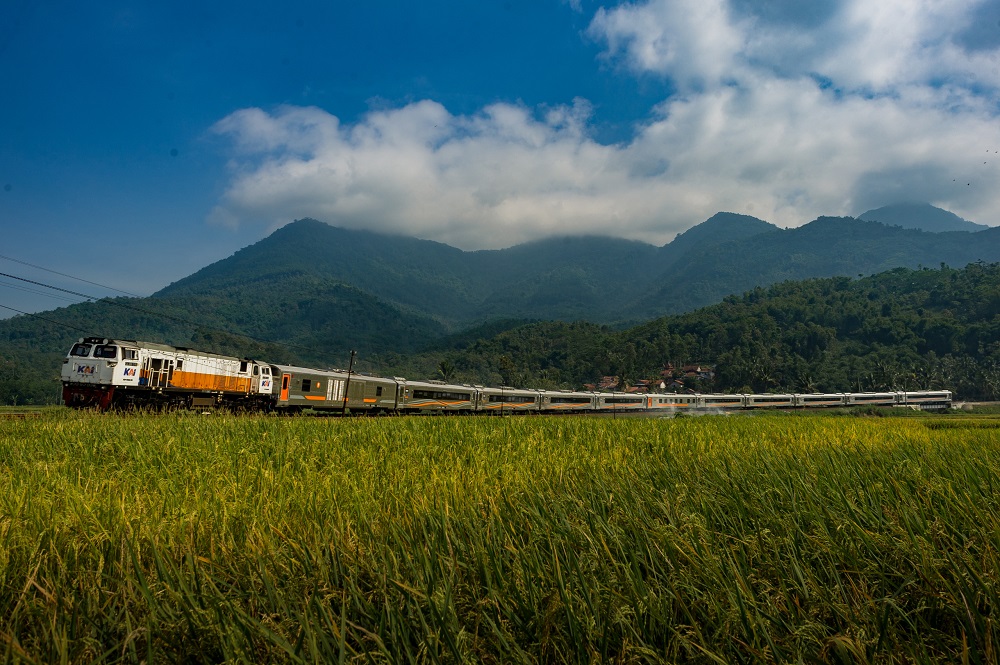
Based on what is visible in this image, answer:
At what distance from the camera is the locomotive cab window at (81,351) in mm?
22453

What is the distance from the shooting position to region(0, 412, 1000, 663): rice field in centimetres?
203

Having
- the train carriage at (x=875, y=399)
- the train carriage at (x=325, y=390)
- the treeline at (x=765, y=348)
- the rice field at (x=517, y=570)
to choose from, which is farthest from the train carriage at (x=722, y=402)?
the rice field at (x=517, y=570)

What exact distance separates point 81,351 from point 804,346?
15105 cm

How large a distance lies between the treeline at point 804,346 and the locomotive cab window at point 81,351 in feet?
256

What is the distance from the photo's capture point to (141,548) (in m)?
3.39

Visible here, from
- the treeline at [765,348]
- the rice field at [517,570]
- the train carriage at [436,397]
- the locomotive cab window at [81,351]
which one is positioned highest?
the treeline at [765,348]

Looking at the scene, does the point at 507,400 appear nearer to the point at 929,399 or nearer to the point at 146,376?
the point at 146,376

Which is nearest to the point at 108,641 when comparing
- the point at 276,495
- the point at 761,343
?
the point at 276,495

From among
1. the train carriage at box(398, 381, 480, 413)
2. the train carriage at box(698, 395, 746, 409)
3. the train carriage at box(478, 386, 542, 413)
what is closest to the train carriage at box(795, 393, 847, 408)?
the train carriage at box(698, 395, 746, 409)

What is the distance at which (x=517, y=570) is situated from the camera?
250cm

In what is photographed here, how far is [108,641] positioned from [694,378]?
137399 mm

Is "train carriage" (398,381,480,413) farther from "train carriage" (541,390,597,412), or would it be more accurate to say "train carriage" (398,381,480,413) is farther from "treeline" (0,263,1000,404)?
"treeline" (0,263,1000,404)

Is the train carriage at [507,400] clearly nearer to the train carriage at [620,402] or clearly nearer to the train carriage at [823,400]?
the train carriage at [620,402]

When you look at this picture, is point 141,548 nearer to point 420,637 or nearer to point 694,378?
point 420,637
